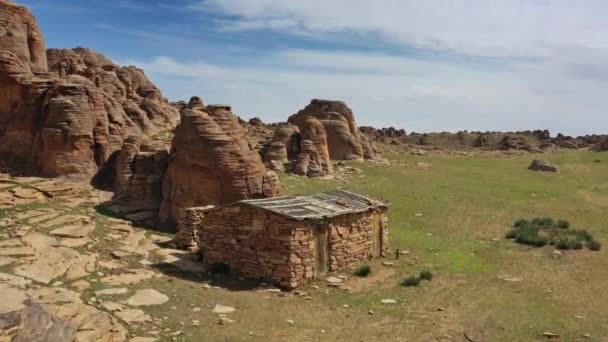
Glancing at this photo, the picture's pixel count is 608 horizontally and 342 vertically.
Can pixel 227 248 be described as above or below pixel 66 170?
below

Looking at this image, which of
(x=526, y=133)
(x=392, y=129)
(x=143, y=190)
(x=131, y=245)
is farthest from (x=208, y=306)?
(x=526, y=133)

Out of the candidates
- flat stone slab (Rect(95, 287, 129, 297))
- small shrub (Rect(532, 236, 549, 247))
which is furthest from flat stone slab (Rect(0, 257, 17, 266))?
small shrub (Rect(532, 236, 549, 247))

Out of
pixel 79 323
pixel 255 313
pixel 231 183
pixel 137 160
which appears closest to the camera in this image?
pixel 79 323

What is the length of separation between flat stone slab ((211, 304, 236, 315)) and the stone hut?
101 inches

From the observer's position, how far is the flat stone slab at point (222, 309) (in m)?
14.5

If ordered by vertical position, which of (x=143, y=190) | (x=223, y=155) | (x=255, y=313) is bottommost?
(x=255, y=313)

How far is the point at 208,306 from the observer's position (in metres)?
14.8

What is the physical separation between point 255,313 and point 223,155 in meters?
9.23

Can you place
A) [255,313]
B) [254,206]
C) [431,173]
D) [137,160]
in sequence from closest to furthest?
1. [255,313]
2. [254,206]
3. [137,160]
4. [431,173]

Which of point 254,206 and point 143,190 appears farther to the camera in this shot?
point 143,190

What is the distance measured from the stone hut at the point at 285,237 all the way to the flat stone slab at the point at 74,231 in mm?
3962

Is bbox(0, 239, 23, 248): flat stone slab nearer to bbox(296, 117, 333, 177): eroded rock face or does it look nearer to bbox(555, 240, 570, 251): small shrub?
bbox(555, 240, 570, 251): small shrub

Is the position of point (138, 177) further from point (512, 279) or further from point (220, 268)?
point (512, 279)

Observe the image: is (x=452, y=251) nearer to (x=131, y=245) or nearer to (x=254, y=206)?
(x=254, y=206)
